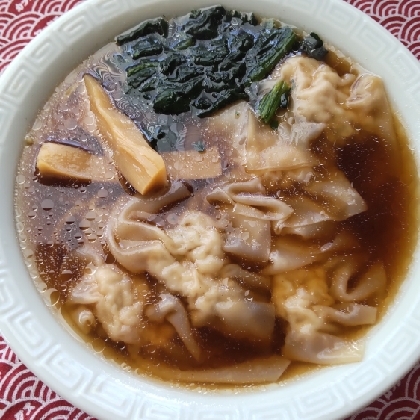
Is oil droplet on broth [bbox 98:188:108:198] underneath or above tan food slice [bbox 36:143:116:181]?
underneath

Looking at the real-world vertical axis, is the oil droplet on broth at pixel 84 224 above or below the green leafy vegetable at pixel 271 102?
below

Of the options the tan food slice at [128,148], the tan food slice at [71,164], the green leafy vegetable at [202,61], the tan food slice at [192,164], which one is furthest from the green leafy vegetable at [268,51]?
the tan food slice at [71,164]

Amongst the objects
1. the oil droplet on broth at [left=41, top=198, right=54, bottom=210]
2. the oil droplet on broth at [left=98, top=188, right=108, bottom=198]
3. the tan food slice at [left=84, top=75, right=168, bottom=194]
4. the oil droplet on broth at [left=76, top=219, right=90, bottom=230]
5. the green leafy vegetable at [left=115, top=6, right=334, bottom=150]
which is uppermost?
the green leafy vegetable at [left=115, top=6, right=334, bottom=150]

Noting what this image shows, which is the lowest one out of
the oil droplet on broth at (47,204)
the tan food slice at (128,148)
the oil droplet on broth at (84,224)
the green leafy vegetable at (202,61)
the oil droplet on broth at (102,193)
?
the oil droplet on broth at (47,204)

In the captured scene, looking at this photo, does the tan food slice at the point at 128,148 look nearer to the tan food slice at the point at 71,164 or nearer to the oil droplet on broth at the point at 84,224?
the tan food slice at the point at 71,164

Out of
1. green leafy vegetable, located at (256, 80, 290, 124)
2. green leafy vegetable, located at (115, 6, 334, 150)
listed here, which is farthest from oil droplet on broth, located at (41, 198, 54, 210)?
green leafy vegetable, located at (256, 80, 290, 124)

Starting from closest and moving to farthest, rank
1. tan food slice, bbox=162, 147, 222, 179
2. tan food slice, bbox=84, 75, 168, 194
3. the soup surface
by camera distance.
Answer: the soup surface < tan food slice, bbox=84, 75, 168, 194 < tan food slice, bbox=162, 147, 222, 179

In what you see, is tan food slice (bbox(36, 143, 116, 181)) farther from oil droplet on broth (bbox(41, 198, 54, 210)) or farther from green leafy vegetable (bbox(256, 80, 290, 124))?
green leafy vegetable (bbox(256, 80, 290, 124))

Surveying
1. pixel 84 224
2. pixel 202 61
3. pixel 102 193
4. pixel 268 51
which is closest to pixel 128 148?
pixel 102 193
